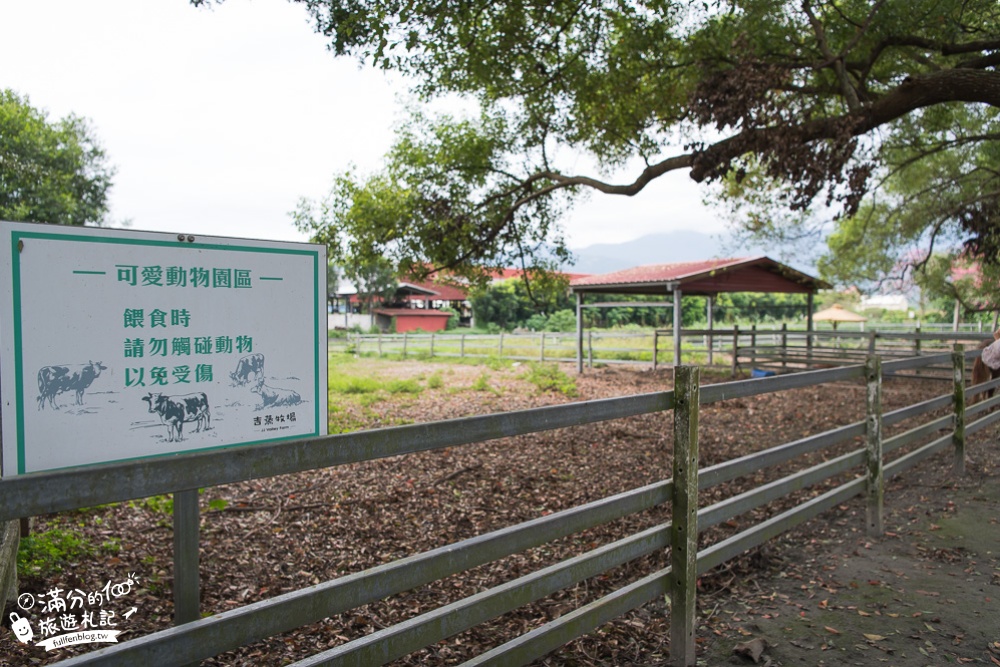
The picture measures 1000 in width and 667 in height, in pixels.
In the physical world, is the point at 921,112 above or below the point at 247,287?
above

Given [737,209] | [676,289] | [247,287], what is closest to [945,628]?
[247,287]

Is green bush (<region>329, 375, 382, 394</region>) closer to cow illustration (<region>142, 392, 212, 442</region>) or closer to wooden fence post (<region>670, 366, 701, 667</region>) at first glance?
wooden fence post (<region>670, 366, 701, 667</region>)

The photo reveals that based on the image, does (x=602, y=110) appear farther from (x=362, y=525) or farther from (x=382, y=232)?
(x=362, y=525)

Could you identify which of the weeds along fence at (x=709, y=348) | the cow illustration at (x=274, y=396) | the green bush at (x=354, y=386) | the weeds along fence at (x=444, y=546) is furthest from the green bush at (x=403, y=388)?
the cow illustration at (x=274, y=396)

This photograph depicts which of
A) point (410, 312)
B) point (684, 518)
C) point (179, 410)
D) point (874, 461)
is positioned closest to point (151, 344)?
point (179, 410)

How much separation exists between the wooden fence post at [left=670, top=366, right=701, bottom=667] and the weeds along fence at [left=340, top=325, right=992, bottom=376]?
9585 millimetres

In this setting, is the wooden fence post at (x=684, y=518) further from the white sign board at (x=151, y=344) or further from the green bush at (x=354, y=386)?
the green bush at (x=354, y=386)

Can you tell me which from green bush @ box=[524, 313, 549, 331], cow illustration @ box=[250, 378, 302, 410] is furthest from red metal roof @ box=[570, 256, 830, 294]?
green bush @ box=[524, 313, 549, 331]

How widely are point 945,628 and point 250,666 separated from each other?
132 inches

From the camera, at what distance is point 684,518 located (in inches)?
116

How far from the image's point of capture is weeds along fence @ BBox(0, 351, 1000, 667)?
1.60 meters

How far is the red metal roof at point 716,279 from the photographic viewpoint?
1805 cm

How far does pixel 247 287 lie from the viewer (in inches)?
80.2

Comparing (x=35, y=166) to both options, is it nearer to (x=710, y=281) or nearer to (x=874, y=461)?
(x=874, y=461)
